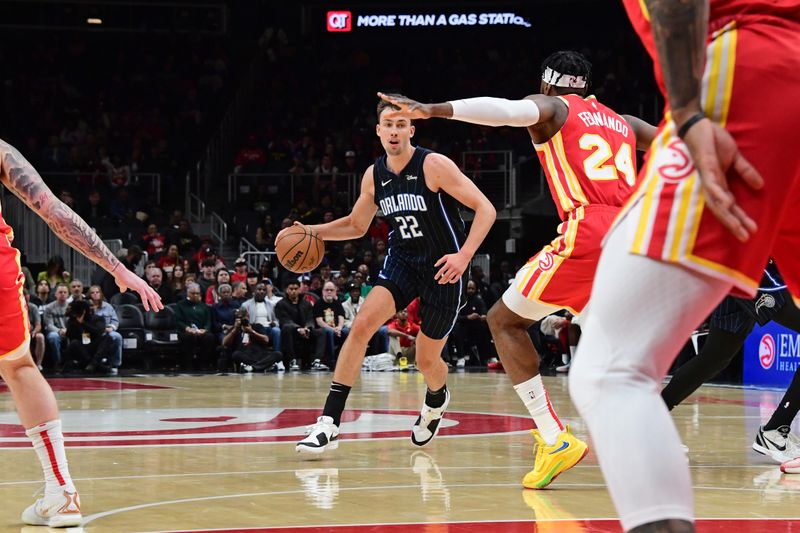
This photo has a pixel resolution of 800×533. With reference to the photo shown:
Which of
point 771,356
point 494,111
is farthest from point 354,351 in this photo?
point 771,356

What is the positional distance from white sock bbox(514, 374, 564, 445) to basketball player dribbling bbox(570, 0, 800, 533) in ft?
11.3

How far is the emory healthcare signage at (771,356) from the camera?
13.6 metres

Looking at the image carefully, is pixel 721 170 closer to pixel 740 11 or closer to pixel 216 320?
pixel 740 11

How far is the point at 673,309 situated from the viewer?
88.4 inches

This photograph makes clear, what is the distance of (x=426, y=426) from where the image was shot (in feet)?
23.5

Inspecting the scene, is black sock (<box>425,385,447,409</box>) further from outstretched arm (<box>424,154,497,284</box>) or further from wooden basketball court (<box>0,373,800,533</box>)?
outstretched arm (<box>424,154,497,284</box>)

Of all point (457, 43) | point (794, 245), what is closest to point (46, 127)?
point (457, 43)

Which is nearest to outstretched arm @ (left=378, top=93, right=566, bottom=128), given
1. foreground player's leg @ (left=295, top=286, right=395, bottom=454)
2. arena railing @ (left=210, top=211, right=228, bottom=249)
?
foreground player's leg @ (left=295, top=286, right=395, bottom=454)

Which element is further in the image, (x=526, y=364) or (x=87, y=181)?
(x=87, y=181)

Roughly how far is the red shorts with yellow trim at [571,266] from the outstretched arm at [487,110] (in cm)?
57

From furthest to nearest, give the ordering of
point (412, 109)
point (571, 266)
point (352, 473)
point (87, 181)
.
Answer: point (87, 181)
point (352, 473)
point (571, 266)
point (412, 109)

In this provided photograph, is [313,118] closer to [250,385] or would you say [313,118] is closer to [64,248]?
[64,248]

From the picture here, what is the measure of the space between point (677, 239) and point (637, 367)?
27cm

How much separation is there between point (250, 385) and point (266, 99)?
645 inches
